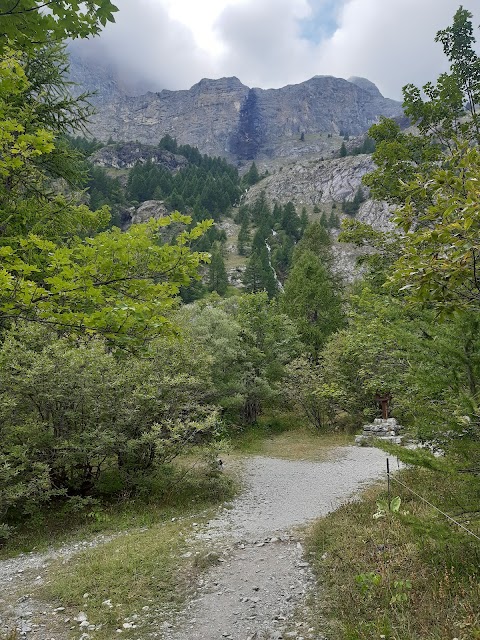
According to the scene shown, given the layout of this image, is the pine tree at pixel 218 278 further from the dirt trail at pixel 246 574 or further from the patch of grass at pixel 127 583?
the patch of grass at pixel 127 583

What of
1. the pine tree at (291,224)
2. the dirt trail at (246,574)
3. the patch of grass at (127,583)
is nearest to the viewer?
the dirt trail at (246,574)

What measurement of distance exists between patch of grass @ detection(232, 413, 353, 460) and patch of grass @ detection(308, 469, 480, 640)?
11119 millimetres

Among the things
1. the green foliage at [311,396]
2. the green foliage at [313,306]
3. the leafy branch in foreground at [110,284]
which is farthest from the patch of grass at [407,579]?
the green foliage at [313,306]

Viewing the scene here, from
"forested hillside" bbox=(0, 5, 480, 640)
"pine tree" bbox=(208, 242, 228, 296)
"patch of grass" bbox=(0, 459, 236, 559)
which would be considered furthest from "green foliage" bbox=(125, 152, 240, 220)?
"patch of grass" bbox=(0, 459, 236, 559)

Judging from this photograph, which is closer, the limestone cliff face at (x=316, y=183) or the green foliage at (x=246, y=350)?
the green foliage at (x=246, y=350)

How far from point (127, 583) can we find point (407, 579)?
438 centimetres

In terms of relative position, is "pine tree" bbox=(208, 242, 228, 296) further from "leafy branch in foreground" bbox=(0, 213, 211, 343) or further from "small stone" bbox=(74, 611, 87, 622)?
"leafy branch in foreground" bbox=(0, 213, 211, 343)

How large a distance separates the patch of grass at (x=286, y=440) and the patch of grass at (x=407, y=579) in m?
11.1

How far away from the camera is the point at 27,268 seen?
379cm

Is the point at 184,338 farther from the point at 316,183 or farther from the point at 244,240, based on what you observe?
the point at 316,183

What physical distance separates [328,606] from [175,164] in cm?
15981

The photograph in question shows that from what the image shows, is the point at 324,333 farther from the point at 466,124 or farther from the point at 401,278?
the point at 401,278

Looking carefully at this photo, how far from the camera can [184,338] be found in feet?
29.2

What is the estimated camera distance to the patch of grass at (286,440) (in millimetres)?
18969
